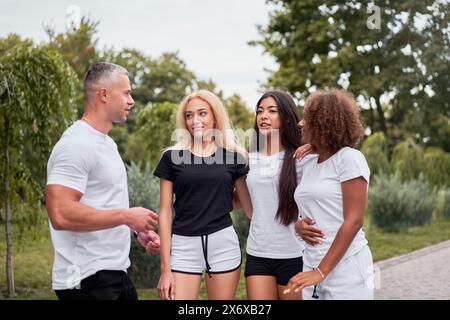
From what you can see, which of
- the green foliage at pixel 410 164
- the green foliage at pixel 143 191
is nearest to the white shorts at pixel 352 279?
the green foliage at pixel 143 191

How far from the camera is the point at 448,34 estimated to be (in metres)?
20.9

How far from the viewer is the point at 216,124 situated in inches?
140

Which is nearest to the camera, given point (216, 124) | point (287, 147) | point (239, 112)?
point (216, 124)

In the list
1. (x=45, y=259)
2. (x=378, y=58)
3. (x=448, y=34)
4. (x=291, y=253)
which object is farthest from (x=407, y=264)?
(x=378, y=58)

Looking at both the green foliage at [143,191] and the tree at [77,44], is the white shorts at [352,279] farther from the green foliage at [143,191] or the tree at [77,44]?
the tree at [77,44]

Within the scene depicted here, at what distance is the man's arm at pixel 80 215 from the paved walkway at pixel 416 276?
14.5 ft

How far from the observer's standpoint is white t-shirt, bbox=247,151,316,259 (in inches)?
141

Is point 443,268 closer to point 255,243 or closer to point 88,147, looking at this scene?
point 255,243

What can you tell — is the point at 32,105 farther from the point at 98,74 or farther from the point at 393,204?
the point at 393,204

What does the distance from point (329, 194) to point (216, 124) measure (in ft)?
2.98

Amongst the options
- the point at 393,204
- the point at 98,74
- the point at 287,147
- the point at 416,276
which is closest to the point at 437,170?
the point at 393,204

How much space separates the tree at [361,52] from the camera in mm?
22438

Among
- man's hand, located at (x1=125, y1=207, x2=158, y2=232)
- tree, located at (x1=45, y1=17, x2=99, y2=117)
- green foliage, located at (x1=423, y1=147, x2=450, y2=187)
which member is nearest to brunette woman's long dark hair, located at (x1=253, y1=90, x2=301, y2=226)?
man's hand, located at (x1=125, y1=207, x2=158, y2=232)
